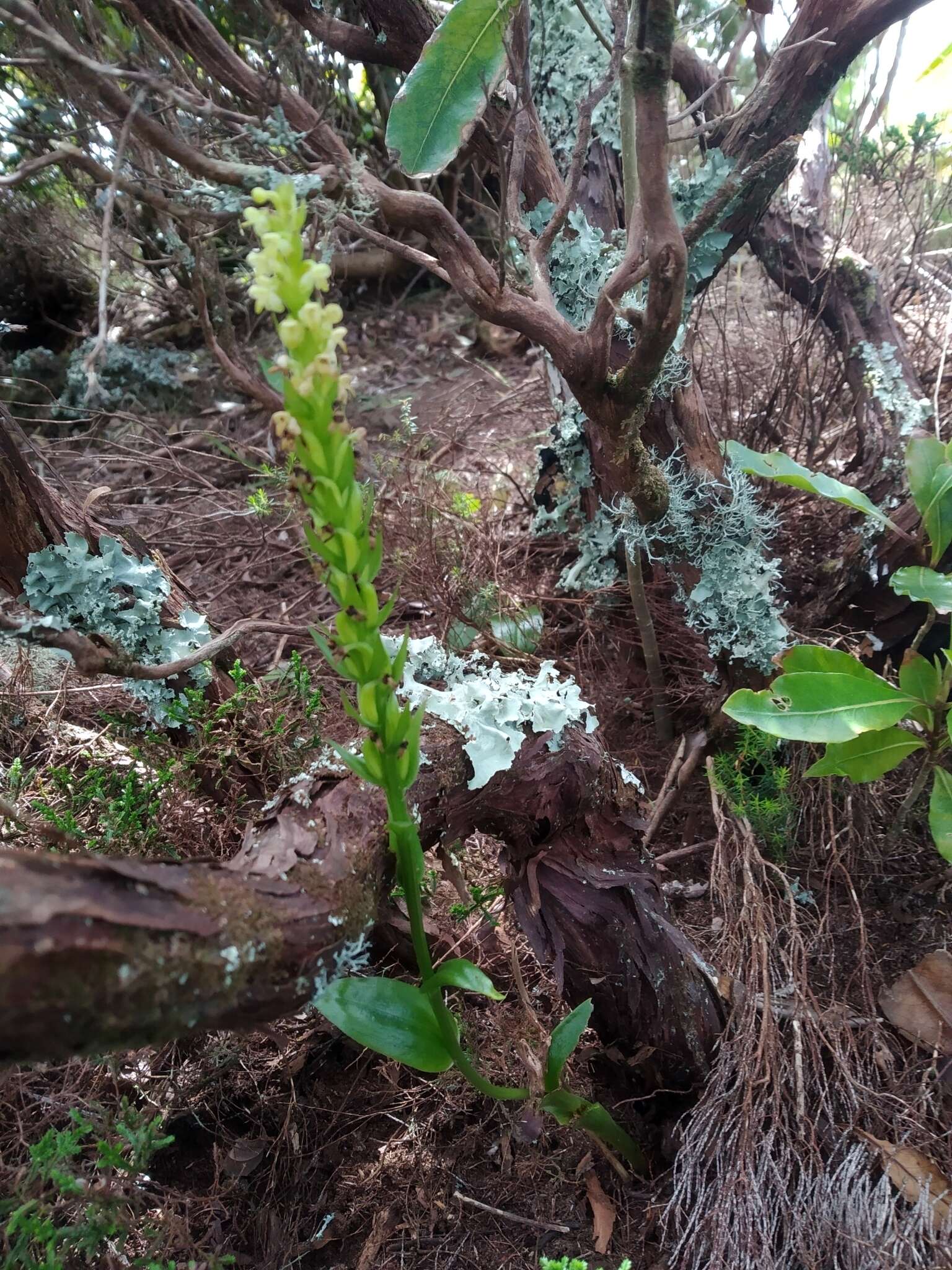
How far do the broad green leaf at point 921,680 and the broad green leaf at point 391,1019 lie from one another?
41.0 inches

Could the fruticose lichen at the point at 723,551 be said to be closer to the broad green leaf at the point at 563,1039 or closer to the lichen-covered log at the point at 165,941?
the broad green leaf at the point at 563,1039

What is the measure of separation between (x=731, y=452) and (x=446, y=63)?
85 cm

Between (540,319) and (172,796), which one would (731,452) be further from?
(172,796)

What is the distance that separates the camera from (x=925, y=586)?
146 centimetres

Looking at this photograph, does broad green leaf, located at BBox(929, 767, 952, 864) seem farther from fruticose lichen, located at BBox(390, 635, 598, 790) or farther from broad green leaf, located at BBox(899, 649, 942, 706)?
fruticose lichen, located at BBox(390, 635, 598, 790)

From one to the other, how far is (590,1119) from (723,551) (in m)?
1.12

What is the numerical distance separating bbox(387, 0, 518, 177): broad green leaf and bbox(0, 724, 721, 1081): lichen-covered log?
908 mm

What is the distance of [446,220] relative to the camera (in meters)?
1.26

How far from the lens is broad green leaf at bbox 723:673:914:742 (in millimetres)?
1362

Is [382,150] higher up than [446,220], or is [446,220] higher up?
[382,150]

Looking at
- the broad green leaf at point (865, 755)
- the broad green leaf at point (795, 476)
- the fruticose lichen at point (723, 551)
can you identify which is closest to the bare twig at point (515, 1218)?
the broad green leaf at point (865, 755)

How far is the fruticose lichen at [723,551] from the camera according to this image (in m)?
1.68

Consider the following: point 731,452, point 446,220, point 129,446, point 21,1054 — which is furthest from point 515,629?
point 129,446

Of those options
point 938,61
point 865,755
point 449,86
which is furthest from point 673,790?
point 938,61
